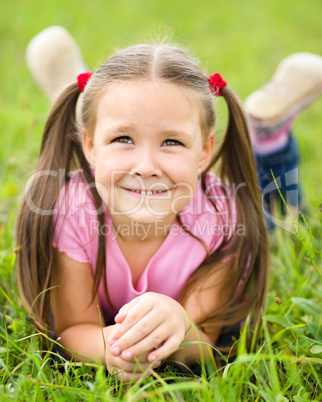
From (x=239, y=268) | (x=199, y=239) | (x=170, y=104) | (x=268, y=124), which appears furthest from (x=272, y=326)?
(x=268, y=124)

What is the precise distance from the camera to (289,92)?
2.57 metres

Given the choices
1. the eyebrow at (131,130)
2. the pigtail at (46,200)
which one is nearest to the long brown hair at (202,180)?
the pigtail at (46,200)

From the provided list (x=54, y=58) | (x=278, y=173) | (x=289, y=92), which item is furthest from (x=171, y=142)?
(x=54, y=58)

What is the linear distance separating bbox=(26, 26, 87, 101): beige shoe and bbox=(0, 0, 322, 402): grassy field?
188 mm

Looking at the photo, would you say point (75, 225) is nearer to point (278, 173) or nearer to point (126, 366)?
point (126, 366)

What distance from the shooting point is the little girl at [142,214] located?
4.76 ft

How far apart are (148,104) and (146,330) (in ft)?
2.09

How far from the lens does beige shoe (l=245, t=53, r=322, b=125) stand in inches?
99.9

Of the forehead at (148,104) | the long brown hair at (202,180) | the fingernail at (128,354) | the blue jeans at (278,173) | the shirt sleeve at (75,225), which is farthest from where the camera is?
the blue jeans at (278,173)

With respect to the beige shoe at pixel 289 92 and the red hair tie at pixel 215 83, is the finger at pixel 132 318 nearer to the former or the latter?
the red hair tie at pixel 215 83

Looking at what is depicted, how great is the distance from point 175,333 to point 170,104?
2.16 feet

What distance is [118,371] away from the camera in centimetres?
134

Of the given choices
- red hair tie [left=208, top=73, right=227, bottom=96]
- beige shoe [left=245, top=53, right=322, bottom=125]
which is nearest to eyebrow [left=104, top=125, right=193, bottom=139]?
red hair tie [left=208, top=73, right=227, bottom=96]

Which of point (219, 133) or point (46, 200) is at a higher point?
point (219, 133)
